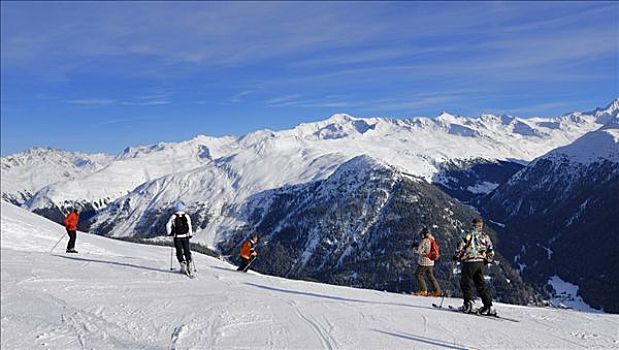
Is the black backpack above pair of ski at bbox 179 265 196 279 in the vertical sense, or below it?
above

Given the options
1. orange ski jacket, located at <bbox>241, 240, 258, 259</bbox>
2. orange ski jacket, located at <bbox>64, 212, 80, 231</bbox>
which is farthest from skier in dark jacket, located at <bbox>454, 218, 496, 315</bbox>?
orange ski jacket, located at <bbox>64, 212, 80, 231</bbox>

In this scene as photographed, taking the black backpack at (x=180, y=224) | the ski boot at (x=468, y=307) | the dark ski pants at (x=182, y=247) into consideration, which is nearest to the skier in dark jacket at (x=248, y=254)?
the dark ski pants at (x=182, y=247)

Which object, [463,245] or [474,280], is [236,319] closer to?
[463,245]

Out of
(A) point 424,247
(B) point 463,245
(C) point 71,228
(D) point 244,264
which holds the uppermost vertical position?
(B) point 463,245

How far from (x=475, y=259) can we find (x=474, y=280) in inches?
25.2

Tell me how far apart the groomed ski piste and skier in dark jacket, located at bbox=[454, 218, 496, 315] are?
34.8 inches

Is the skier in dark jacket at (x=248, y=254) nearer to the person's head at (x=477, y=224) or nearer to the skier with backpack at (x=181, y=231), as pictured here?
the skier with backpack at (x=181, y=231)

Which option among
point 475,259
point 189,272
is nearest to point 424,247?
point 475,259

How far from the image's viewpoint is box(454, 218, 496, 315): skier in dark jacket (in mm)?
16266

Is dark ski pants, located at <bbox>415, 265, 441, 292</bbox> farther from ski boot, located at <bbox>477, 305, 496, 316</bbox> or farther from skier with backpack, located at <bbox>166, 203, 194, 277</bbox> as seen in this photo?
skier with backpack, located at <bbox>166, 203, 194, 277</bbox>

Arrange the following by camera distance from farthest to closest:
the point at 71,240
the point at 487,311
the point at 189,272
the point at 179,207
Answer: the point at 71,240
the point at 179,207
the point at 189,272
the point at 487,311

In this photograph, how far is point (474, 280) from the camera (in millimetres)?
16391

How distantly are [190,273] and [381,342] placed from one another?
1062 centimetres

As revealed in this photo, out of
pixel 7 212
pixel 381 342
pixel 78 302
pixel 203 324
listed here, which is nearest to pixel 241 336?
pixel 203 324
